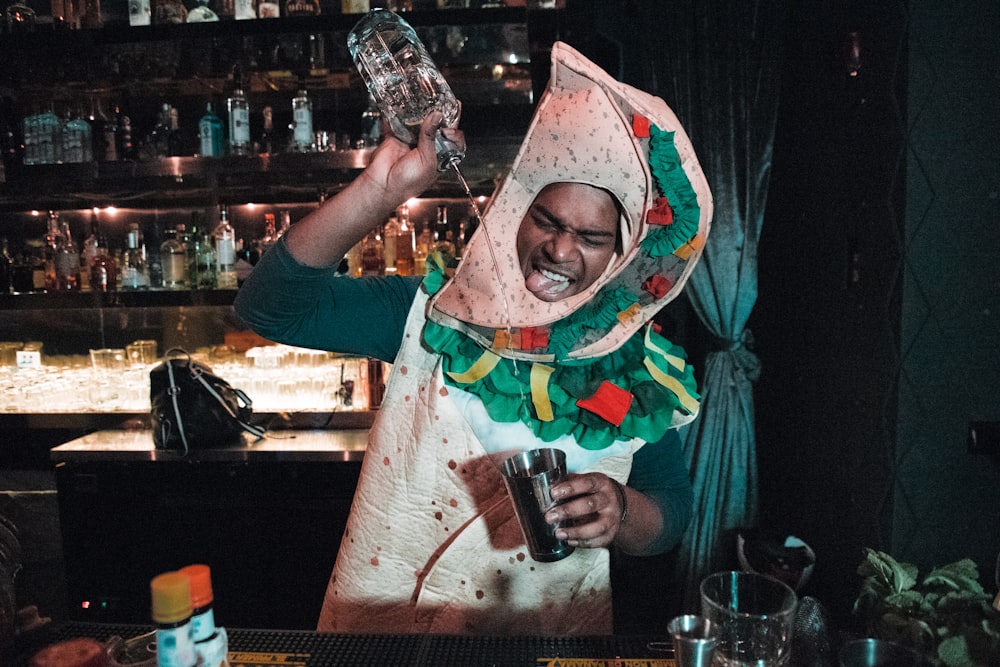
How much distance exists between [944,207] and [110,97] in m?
3.55

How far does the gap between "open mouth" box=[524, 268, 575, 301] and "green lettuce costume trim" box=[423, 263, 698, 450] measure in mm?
147

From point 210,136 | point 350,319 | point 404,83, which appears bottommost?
point 350,319

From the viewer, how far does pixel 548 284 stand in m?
1.29

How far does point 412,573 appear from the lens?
138 centimetres

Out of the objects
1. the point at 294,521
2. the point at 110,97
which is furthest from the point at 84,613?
the point at 110,97

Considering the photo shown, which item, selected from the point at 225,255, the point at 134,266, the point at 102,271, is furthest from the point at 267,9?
the point at 102,271

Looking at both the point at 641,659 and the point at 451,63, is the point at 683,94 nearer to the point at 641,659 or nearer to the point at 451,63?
the point at 451,63

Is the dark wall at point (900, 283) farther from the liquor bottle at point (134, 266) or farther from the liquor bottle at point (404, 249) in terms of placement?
the liquor bottle at point (134, 266)

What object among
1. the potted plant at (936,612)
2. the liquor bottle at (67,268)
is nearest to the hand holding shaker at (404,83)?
the potted plant at (936,612)

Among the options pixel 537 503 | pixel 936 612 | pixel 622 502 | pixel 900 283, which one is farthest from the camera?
pixel 900 283

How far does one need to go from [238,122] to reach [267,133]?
0.69 ft

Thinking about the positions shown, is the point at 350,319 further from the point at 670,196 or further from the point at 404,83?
the point at 670,196

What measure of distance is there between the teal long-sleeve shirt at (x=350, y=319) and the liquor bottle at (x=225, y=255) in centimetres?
195

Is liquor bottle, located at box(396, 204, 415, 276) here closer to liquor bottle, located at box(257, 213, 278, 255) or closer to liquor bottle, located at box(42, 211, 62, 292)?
liquor bottle, located at box(257, 213, 278, 255)
